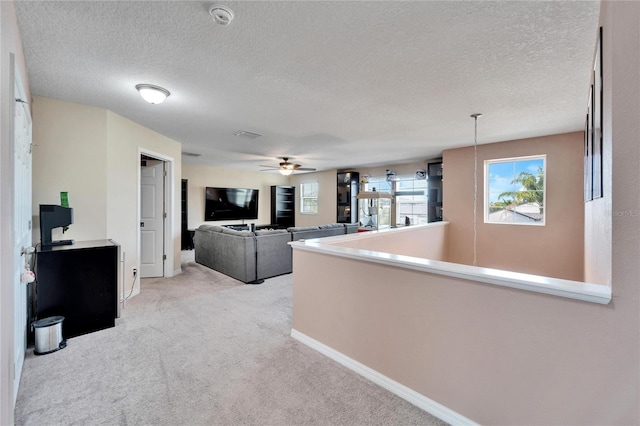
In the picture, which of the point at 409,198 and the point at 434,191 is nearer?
the point at 434,191

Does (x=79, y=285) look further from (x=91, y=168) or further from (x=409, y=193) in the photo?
(x=409, y=193)

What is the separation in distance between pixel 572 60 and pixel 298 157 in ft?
A: 16.1

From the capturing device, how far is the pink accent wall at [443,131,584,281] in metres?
4.18

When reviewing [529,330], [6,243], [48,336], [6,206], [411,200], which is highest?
[411,200]

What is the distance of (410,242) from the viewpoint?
413cm

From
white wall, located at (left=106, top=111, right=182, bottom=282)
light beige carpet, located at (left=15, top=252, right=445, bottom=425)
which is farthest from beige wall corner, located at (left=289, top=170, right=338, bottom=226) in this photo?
light beige carpet, located at (left=15, top=252, right=445, bottom=425)

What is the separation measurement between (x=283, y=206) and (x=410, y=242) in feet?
19.9

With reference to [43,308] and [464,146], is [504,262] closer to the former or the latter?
[464,146]

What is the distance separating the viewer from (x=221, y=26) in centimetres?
173

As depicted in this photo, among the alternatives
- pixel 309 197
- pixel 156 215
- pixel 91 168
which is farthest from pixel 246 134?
pixel 309 197

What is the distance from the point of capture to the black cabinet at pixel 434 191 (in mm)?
6078

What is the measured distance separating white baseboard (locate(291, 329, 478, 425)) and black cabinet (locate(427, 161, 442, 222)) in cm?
468

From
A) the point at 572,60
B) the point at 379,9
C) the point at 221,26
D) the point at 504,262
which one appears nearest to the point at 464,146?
the point at 504,262

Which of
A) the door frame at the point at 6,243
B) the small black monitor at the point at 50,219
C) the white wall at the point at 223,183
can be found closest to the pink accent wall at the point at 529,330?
the door frame at the point at 6,243
